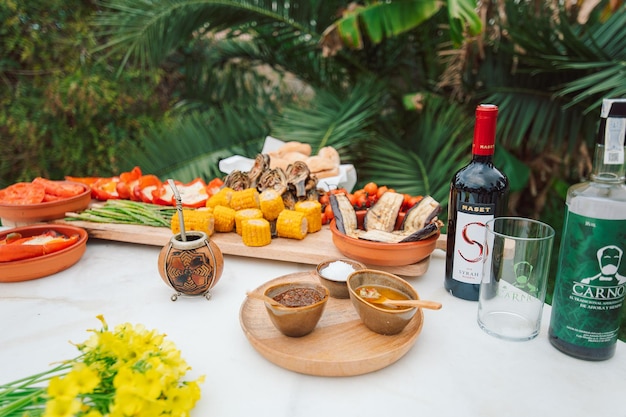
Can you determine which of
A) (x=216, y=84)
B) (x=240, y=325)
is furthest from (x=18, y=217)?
(x=216, y=84)

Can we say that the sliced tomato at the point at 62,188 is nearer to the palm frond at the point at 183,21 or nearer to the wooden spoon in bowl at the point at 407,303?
the wooden spoon in bowl at the point at 407,303

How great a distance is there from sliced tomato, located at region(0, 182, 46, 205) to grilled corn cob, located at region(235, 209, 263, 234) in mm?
947

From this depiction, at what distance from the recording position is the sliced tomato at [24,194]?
2.05 m

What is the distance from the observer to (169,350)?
973 millimetres

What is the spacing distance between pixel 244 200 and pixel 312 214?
31 cm

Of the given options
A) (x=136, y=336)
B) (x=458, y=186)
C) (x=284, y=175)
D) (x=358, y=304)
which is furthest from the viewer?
(x=284, y=175)

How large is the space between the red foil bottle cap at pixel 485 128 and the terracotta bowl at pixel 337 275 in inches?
20.3

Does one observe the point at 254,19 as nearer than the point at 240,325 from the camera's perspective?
No

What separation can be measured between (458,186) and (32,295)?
149 cm

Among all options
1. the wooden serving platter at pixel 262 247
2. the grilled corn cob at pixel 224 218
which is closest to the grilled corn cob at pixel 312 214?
the wooden serving platter at pixel 262 247

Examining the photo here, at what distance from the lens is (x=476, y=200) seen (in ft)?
4.44

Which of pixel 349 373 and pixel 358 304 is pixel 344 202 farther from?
pixel 349 373

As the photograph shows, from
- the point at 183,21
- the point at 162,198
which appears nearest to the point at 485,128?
the point at 162,198

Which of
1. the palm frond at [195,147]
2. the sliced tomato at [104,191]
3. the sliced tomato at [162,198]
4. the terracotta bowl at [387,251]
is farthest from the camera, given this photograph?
the palm frond at [195,147]
